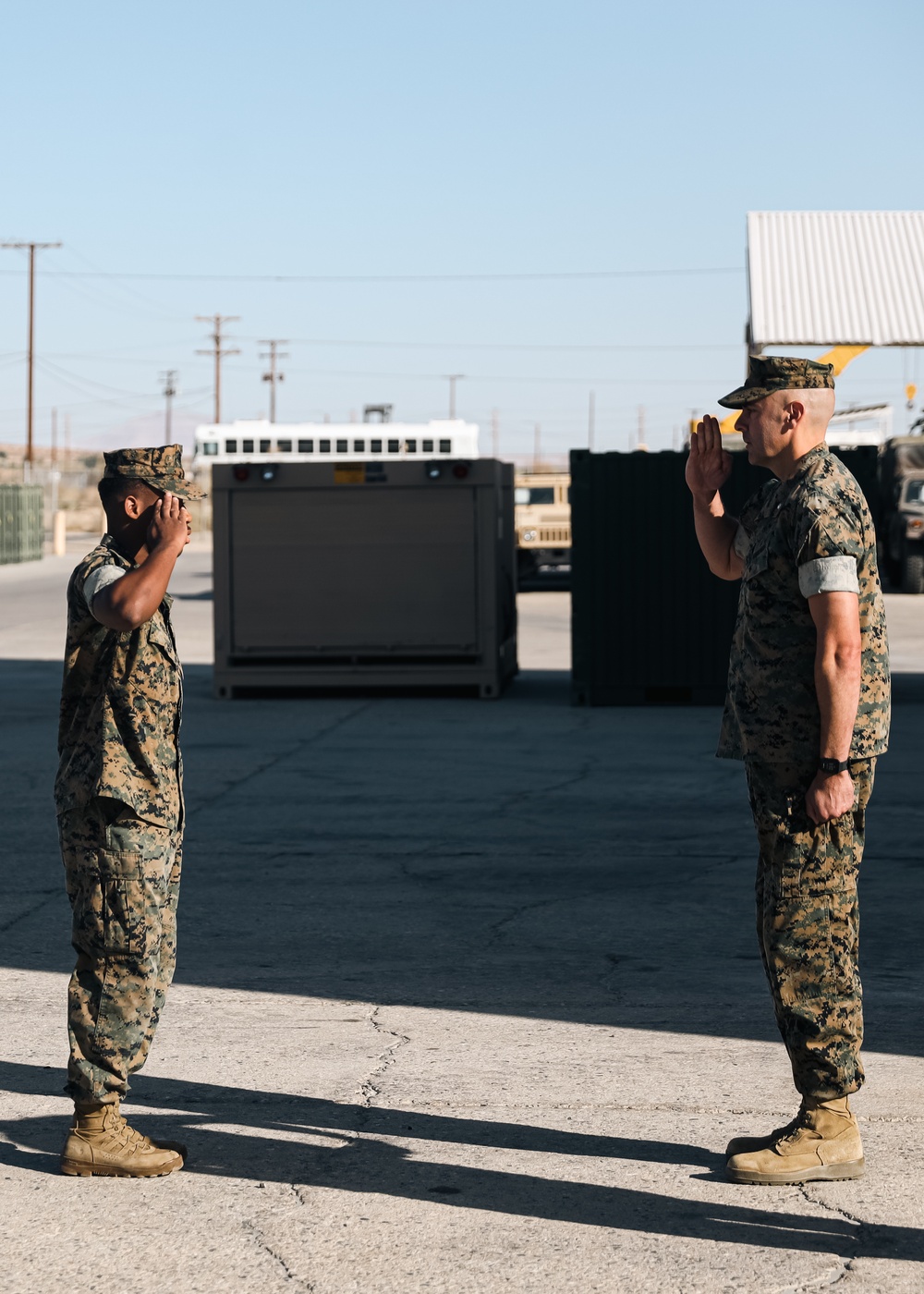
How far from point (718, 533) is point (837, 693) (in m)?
0.72

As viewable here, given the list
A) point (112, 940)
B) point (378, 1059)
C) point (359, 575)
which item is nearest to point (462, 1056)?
point (378, 1059)

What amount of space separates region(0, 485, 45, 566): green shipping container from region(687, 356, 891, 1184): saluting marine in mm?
39021

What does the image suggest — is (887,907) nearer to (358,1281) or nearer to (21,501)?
(358,1281)

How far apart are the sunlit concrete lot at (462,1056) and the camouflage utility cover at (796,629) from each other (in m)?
1.12

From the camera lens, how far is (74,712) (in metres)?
4.34

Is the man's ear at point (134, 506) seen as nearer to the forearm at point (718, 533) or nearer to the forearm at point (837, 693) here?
the forearm at point (718, 533)

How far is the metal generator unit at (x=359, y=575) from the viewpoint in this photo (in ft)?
49.2

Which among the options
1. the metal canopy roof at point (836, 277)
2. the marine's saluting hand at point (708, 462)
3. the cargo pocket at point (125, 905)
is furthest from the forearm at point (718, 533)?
the metal canopy roof at point (836, 277)

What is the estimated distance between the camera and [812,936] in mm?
4188

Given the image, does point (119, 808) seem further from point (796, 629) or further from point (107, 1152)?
point (796, 629)

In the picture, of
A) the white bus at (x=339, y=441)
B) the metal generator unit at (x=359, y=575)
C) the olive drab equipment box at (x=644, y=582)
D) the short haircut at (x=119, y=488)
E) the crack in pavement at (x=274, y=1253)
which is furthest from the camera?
the white bus at (x=339, y=441)

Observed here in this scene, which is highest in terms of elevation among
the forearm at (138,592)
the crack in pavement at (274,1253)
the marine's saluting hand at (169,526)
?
the marine's saluting hand at (169,526)

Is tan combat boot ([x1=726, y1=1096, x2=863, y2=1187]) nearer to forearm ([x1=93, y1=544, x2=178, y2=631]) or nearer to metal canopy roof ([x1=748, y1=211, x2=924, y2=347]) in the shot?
forearm ([x1=93, y1=544, x2=178, y2=631])

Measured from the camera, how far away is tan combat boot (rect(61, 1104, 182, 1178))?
4227 mm
